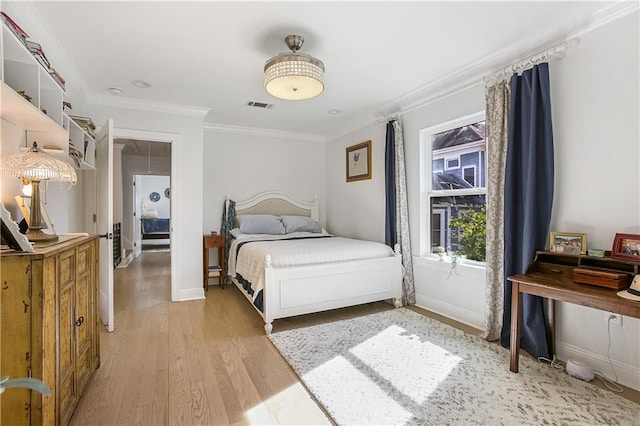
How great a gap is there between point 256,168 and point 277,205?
70cm

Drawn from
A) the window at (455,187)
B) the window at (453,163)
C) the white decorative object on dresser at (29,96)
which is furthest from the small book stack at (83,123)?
the window at (453,163)

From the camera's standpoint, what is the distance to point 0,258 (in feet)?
4.10

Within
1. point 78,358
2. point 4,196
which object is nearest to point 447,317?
point 78,358

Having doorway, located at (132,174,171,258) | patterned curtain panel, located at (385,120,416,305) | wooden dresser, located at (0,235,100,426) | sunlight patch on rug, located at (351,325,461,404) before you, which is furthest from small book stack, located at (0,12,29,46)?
doorway, located at (132,174,171,258)

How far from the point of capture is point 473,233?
331cm

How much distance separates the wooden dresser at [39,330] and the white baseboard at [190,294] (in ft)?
7.50

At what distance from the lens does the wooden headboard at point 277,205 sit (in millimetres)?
5113

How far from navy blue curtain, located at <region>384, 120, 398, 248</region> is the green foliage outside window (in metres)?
0.76

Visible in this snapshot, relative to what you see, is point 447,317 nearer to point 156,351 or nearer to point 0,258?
point 156,351

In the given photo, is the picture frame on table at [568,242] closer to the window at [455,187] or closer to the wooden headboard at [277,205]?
the window at [455,187]

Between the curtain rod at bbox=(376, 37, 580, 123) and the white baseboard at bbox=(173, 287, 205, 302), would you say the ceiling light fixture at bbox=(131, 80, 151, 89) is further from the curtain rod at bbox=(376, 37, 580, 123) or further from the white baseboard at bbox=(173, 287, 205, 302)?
the curtain rod at bbox=(376, 37, 580, 123)

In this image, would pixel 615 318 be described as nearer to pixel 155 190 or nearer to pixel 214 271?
pixel 214 271

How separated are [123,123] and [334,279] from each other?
308 cm

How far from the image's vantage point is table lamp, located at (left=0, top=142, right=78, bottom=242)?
157cm
